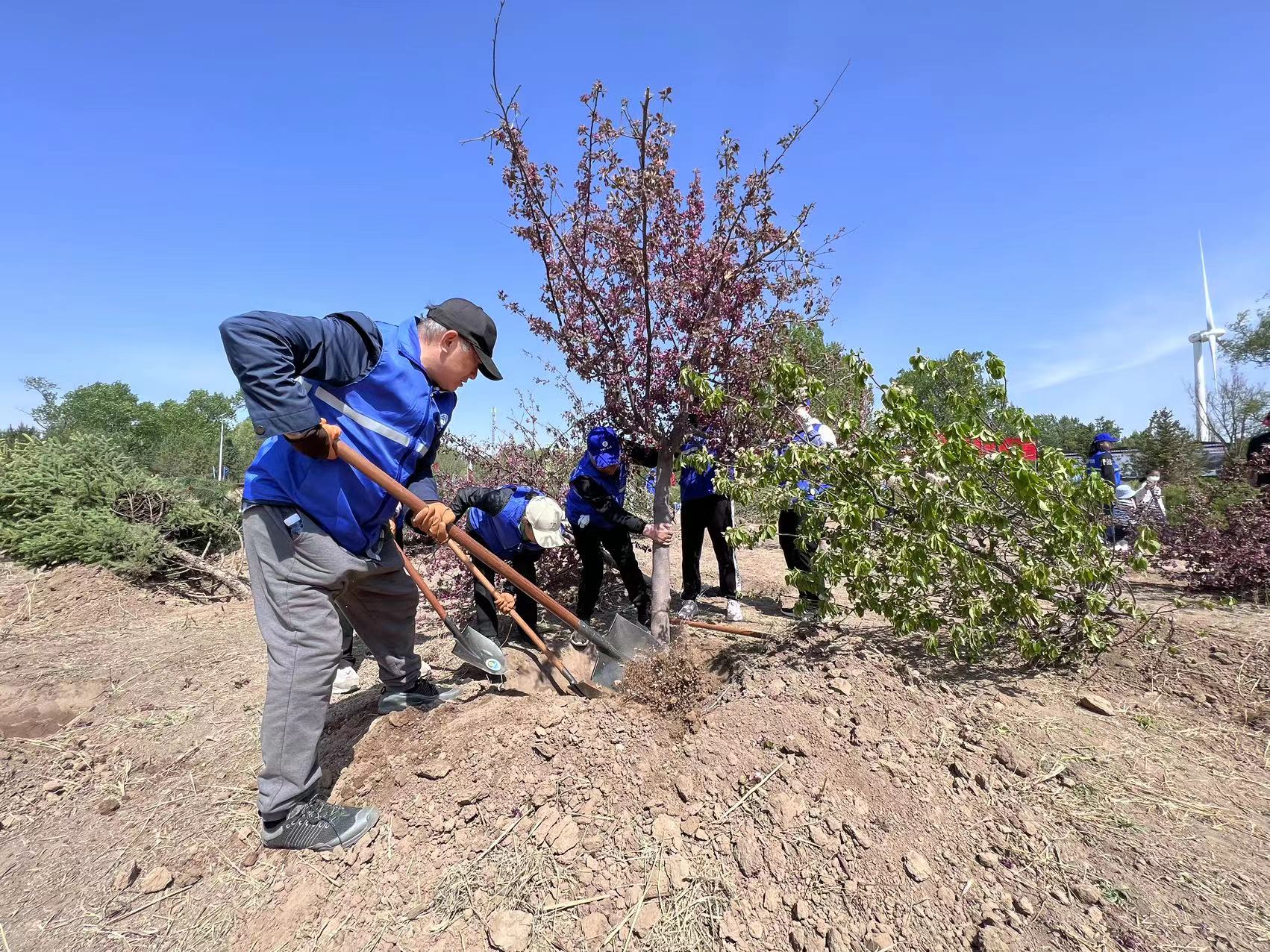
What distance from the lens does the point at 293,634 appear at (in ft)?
7.41

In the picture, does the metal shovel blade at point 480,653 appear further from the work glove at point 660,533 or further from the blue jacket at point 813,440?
the blue jacket at point 813,440

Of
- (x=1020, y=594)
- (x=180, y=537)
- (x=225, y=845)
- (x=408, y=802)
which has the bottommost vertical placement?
(x=225, y=845)

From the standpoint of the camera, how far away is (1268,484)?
5.08 m

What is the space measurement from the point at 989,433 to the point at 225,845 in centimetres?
346

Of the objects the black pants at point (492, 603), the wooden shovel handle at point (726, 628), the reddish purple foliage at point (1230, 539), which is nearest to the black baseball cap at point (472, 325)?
the black pants at point (492, 603)

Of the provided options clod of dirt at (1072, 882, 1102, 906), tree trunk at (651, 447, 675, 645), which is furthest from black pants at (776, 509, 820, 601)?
clod of dirt at (1072, 882, 1102, 906)

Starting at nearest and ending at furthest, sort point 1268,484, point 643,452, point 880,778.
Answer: point 880,778
point 643,452
point 1268,484

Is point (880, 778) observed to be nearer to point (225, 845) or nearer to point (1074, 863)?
point (1074, 863)

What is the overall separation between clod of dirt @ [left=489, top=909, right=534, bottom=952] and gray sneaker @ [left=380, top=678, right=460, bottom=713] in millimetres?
1417

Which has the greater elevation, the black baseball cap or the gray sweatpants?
the black baseball cap

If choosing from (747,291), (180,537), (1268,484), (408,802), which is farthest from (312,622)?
(1268,484)

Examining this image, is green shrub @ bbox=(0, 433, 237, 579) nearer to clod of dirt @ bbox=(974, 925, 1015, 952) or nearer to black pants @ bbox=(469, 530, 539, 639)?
black pants @ bbox=(469, 530, 539, 639)

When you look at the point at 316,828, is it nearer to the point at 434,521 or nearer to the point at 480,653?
the point at 434,521

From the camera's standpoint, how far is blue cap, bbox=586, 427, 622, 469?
4.07 metres
